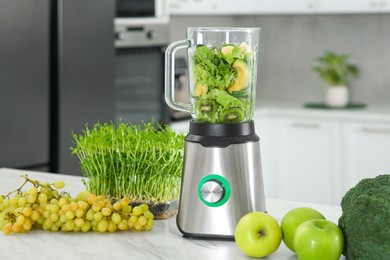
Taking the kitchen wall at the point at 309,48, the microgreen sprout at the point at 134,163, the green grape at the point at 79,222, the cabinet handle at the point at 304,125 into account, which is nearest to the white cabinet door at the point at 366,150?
the cabinet handle at the point at 304,125

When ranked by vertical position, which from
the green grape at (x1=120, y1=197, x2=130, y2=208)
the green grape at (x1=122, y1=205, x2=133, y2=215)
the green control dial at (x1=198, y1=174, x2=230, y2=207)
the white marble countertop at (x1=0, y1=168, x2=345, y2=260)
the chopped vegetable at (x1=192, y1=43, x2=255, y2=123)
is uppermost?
the chopped vegetable at (x1=192, y1=43, x2=255, y2=123)

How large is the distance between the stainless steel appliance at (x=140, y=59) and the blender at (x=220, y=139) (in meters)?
2.25

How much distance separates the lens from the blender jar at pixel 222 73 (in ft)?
5.61

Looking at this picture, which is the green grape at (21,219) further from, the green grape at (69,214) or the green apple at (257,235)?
the green apple at (257,235)

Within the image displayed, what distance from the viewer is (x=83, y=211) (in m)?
1.77

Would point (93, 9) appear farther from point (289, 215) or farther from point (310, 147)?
point (289, 215)

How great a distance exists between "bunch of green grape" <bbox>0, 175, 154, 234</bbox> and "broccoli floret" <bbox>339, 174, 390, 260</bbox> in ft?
1.52

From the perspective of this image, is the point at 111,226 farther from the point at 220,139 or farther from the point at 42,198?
the point at 220,139

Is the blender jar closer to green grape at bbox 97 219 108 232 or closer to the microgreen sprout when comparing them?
the microgreen sprout

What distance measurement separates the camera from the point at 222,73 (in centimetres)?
170

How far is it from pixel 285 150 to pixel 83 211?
325 cm

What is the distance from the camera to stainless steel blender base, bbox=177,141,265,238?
1724 mm

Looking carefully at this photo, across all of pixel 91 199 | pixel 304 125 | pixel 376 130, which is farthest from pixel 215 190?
pixel 304 125

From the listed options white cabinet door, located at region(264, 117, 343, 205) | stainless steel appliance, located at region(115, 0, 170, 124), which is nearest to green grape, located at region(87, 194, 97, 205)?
stainless steel appliance, located at region(115, 0, 170, 124)
